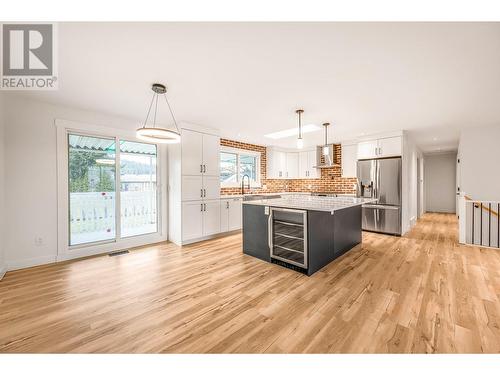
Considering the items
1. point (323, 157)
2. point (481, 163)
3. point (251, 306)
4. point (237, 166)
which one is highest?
point (323, 157)

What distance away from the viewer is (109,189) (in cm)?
394

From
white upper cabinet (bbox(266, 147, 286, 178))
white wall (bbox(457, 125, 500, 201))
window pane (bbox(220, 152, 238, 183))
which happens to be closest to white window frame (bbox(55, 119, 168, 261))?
window pane (bbox(220, 152, 238, 183))

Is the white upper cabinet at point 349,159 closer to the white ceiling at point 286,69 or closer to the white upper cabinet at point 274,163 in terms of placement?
the white upper cabinet at point 274,163

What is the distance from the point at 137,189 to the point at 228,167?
2.42 metres

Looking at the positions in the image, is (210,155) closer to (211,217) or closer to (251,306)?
(211,217)

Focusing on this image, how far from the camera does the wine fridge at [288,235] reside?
2.87 metres

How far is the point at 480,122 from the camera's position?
4.05 m

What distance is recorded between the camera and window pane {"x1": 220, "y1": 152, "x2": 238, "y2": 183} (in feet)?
19.0

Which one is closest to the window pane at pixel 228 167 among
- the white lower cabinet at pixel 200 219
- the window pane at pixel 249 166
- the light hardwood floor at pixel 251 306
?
the window pane at pixel 249 166

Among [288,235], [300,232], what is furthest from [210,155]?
[300,232]

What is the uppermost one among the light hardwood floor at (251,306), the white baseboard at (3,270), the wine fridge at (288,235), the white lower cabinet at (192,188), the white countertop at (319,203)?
the white lower cabinet at (192,188)

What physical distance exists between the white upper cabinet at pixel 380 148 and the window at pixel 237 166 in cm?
290
